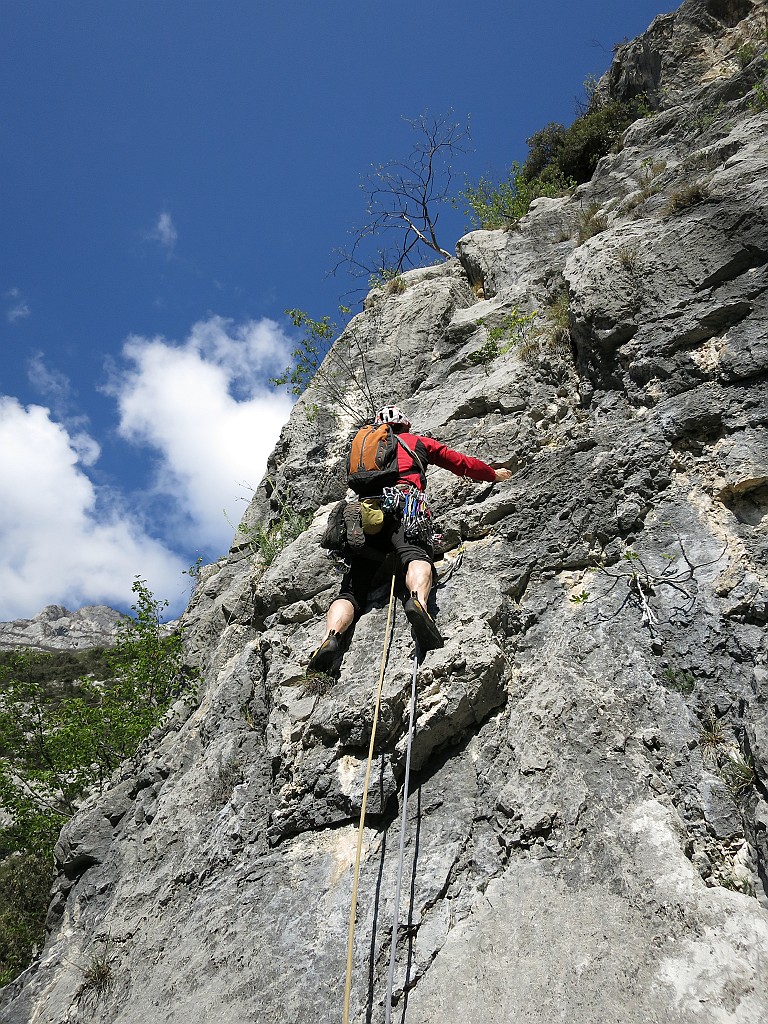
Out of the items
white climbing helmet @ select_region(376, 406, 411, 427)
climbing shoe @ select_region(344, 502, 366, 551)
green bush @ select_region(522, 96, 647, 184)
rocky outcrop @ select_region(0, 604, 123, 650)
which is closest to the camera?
climbing shoe @ select_region(344, 502, 366, 551)

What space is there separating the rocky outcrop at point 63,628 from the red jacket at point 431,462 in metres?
60.7

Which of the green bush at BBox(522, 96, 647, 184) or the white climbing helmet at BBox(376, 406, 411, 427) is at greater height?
the green bush at BBox(522, 96, 647, 184)

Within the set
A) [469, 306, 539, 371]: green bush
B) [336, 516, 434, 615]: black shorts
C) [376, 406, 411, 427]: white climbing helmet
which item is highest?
[469, 306, 539, 371]: green bush

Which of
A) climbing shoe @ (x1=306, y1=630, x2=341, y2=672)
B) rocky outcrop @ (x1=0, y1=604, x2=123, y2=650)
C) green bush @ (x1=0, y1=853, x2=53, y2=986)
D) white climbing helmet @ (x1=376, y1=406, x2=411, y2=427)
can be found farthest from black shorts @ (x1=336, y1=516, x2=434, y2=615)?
rocky outcrop @ (x1=0, y1=604, x2=123, y2=650)

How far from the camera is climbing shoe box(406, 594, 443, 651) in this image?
4508 mm

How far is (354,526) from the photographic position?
5.51 metres

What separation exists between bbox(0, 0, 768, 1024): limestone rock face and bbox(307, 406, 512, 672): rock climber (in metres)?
0.20

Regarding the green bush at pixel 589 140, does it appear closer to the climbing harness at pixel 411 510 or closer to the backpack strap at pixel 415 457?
the backpack strap at pixel 415 457

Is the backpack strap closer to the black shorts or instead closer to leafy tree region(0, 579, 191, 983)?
the black shorts

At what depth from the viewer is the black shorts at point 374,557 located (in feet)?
17.4

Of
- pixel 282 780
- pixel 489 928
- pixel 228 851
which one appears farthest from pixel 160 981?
pixel 489 928

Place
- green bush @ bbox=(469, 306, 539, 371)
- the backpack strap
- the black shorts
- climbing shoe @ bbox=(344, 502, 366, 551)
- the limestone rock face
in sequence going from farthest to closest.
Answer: green bush @ bbox=(469, 306, 539, 371), the backpack strap, climbing shoe @ bbox=(344, 502, 366, 551), the black shorts, the limestone rock face

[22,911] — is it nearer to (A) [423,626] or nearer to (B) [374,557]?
(B) [374,557]

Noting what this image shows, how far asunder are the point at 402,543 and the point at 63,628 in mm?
83686
